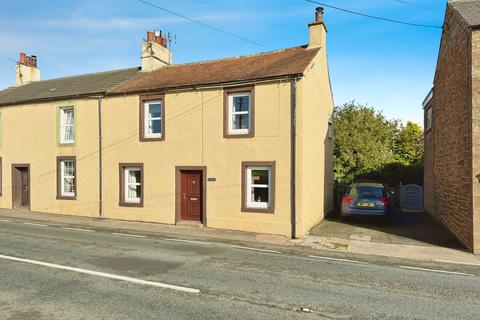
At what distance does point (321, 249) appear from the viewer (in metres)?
10.6

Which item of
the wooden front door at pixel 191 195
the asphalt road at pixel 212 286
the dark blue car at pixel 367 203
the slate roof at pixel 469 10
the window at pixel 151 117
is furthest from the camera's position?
the window at pixel 151 117

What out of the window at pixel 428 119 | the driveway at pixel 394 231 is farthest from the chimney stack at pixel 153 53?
the window at pixel 428 119

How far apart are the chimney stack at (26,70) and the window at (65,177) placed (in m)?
10.7

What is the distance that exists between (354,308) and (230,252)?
4629mm

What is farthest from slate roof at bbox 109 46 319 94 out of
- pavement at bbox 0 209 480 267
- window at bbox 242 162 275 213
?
pavement at bbox 0 209 480 267

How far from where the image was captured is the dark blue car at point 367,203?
45.6ft

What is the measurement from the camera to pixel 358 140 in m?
29.4

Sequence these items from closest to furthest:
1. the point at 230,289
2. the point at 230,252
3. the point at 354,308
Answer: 1. the point at 354,308
2. the point at 230,289
3. the point at 230,252

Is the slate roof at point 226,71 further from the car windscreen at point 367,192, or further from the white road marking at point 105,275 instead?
the white road marking at point 105,275

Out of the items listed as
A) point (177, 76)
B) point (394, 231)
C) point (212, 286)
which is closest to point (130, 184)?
point (177, 76)

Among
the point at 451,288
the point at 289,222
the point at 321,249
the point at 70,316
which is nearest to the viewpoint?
the point at 70,316

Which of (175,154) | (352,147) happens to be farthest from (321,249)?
(352,147)

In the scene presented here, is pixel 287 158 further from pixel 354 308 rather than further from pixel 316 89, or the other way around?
pixel 354 308

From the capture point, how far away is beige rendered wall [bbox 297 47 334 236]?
491 inches
